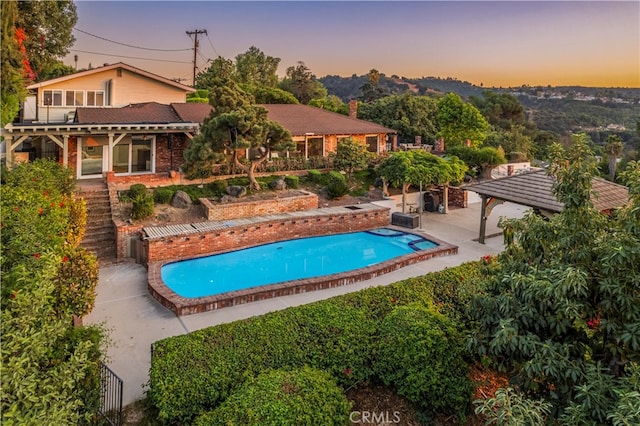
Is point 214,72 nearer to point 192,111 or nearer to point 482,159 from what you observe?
point 192,111

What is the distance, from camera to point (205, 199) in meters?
17.9

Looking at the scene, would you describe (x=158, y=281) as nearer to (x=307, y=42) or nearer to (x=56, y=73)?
(x=307, y=42)

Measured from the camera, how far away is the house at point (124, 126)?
743 inches

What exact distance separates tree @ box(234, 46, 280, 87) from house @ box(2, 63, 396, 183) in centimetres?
3063

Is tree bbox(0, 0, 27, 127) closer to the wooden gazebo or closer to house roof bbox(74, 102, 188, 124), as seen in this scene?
house roof bbox(74, 102, 188, 124)

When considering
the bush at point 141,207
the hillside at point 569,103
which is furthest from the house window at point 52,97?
the hillside at point 569,103

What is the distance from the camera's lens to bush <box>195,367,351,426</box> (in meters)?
5.51

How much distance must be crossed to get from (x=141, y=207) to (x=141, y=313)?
6.41m

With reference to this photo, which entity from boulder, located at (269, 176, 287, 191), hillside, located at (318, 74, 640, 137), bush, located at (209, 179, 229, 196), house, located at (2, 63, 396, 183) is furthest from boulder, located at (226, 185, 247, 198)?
hillside, located at (318, 74, 640, 137)

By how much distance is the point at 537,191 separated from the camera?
50.1ft

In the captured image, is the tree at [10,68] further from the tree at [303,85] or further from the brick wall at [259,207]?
the tree at [303,85]

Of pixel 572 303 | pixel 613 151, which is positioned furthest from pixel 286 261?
pixel 613 151

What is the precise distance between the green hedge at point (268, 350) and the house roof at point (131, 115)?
16.0 meters
